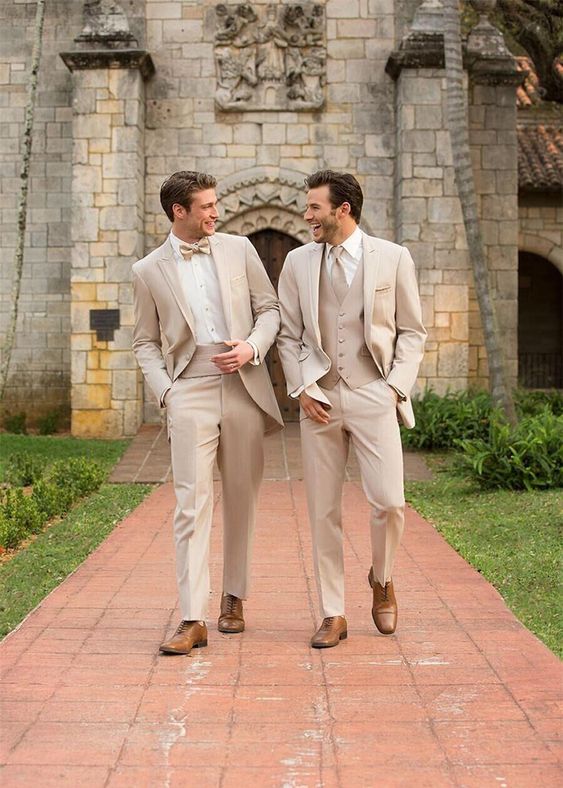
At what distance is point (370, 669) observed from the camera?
4547 millimetres

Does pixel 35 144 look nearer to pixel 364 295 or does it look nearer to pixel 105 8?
pixel 105 8

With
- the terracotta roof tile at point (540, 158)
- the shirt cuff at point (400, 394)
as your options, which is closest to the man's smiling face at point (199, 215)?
the shirt cuff at point (400, 394)

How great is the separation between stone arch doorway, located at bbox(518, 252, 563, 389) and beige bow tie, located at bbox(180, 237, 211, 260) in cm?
2018

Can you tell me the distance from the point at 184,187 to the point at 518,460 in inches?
240

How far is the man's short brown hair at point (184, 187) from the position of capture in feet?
16.2

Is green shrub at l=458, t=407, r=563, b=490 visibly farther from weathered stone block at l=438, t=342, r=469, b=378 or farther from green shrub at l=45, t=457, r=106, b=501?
weathered stone block at l=438, t=342, r=469, b=378

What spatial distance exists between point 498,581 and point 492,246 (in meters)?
10.1

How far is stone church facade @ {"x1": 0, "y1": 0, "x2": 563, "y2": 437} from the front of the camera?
14.9 meters

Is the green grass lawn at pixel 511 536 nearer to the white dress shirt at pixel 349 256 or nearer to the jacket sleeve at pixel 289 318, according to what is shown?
the jacket sleeve at pixel 289 318

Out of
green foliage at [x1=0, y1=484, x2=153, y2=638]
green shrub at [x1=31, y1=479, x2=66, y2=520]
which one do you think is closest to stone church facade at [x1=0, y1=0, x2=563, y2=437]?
green foliage at [x1=0, y1=484, x2=153, y2=638]

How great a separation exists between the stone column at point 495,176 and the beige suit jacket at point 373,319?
35.7 ft

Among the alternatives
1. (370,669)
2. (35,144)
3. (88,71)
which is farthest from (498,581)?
(35,144)

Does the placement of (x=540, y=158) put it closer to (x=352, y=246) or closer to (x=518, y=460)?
(x=518, y=460)

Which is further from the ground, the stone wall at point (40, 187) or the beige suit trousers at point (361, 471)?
the stone wall at point (40, 187)
